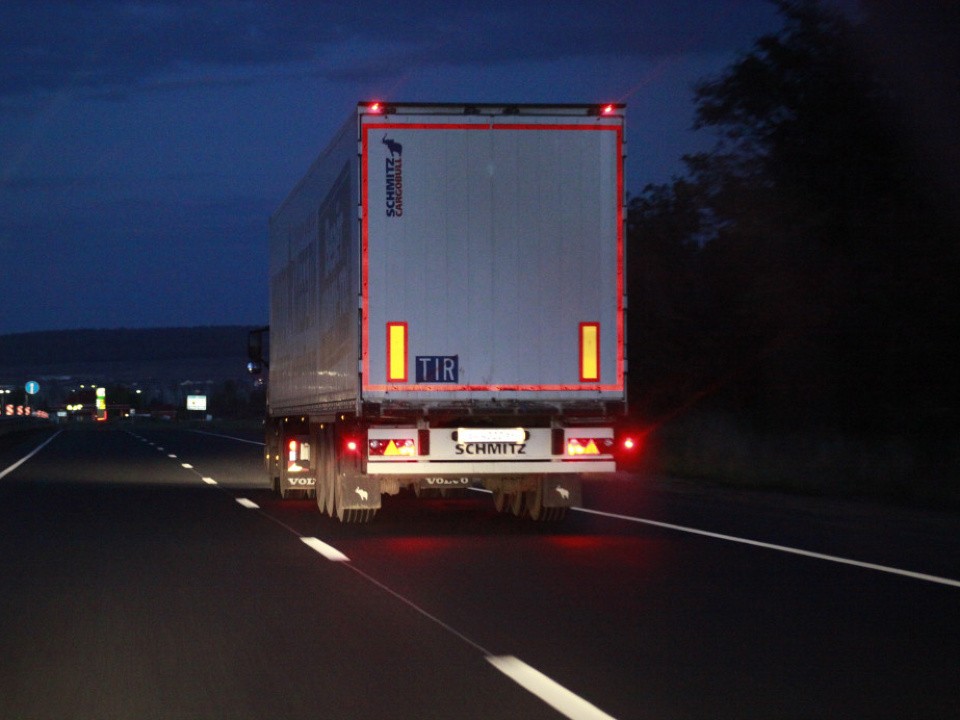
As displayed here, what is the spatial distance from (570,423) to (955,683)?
8824 millimetres

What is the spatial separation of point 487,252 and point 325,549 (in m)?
3.32

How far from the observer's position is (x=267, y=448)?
2605cm

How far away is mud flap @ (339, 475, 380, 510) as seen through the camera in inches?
690

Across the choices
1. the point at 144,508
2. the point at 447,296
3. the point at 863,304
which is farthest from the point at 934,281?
the point at 144,508

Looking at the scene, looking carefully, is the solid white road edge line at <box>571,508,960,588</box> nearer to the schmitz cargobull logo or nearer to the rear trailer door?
the rear trailer door

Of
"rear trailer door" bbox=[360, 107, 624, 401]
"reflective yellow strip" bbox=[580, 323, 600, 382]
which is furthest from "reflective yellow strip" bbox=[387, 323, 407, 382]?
"reflective yellow strip" bbox=[580, 323, 600, 382]

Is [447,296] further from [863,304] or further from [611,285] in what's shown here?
[863,304]

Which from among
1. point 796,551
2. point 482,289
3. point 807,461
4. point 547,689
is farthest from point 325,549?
point 807,461

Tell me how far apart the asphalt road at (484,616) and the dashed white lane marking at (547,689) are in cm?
2

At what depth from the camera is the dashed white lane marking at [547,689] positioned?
7.49 m

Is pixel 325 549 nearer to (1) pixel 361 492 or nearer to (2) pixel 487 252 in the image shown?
(1) pixel 361 492

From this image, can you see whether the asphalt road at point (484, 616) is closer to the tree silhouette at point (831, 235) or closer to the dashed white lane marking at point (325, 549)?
the dashed white lane marking at point (325, 549)

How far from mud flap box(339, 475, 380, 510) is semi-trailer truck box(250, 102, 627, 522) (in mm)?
601

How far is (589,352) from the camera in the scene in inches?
652
